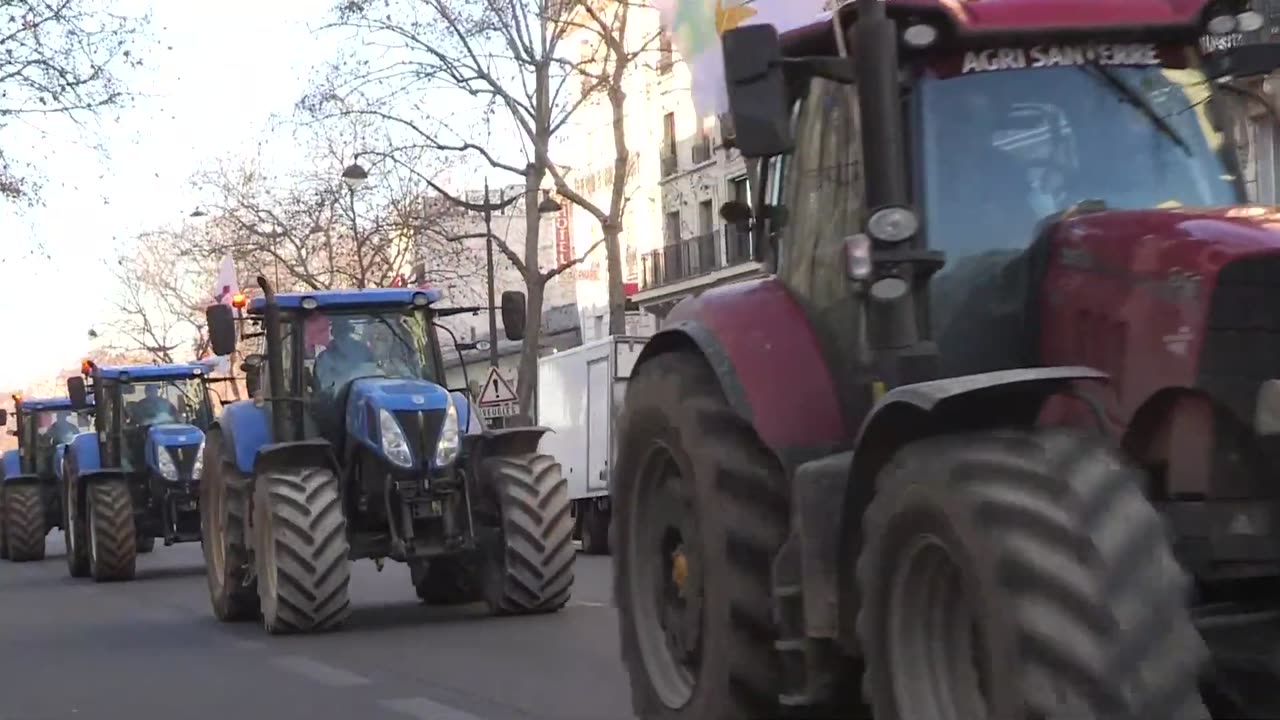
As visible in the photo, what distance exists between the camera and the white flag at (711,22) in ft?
22.8

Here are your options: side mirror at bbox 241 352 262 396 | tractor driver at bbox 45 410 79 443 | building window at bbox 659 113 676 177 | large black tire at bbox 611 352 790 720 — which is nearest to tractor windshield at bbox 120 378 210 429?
tractor driver at bbox 45 410 79 443

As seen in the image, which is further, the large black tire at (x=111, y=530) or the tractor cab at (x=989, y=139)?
the large black tire at (x=111, y=530)

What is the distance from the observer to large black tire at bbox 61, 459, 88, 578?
23.9 meters

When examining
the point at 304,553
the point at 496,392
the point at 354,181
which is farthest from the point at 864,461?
the point at 354,181

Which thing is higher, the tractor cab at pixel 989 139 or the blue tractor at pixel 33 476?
the tractor cab at pixel 989 139

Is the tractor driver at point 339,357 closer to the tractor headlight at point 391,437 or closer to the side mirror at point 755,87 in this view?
the tractor headlight at point 391,437

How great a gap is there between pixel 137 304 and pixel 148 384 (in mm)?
55310

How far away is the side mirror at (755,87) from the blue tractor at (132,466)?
1775 centimetres

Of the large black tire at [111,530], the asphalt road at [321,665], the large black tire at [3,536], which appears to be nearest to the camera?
the asphalt road at [321,665]

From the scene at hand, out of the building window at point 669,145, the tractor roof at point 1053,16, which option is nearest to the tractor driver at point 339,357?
the tractor roof at point 1053,16

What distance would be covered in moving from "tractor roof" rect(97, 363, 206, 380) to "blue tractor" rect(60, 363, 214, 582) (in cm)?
1

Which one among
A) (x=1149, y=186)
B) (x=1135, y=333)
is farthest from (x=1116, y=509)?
(x=1149, y=186)

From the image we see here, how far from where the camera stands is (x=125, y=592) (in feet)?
68.8

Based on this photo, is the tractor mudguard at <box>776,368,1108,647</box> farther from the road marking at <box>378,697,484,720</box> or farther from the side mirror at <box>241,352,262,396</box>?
the side mirror at <box>241,352,262,396</box>
